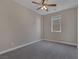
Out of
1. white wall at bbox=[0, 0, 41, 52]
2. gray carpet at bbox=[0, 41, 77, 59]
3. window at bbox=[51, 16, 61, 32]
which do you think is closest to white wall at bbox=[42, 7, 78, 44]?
window at bbox=[51, 16, 61, 32]

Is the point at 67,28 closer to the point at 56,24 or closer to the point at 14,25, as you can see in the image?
the point at 56,24

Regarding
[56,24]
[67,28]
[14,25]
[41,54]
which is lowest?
[41,54]

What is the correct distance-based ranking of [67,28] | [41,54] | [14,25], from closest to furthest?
[41,54] < [14,25] < [67,28]

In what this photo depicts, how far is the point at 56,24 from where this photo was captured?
6859 millimetres

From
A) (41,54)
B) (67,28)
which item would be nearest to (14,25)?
(41,54)

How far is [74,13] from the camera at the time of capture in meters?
5.48

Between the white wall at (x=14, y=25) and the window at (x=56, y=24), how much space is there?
6.92 feet

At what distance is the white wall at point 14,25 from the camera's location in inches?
143

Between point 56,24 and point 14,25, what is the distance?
3.79m

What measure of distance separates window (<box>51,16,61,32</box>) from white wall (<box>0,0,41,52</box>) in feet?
6.92

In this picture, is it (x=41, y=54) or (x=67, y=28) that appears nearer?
(x=41, y=54)

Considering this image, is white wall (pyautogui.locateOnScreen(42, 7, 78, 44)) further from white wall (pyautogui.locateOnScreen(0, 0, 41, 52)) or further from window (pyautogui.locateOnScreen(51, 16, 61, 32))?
white wall (pyautogui.locateOnScreen(0, 0, 41, 52))

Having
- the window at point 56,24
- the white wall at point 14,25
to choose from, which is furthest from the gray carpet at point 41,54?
the window at point 56,24

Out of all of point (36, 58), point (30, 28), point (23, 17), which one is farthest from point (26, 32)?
point (36, 58)
